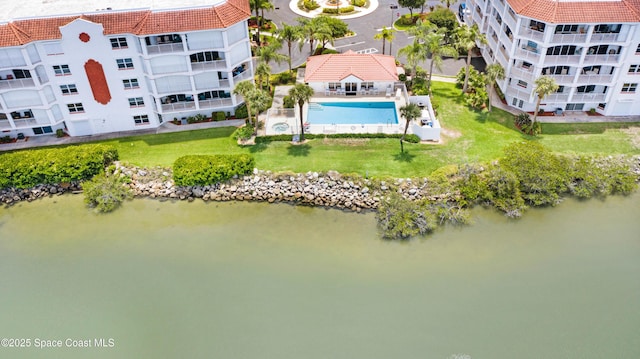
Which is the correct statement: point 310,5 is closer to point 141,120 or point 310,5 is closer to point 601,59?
point 141,120

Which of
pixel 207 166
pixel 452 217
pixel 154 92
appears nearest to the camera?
pixel 452 217

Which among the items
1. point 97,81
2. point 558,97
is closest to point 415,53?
point 558,97

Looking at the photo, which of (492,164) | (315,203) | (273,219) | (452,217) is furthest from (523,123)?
(273,219)

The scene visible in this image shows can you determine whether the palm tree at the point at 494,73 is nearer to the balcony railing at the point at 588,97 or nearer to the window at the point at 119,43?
the balcony railing at the point at 588,97

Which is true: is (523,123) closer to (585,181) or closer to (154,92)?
(585,181)

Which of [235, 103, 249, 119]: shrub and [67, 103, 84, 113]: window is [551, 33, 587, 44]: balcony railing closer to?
[235, 103, 249, 119]: shrub
